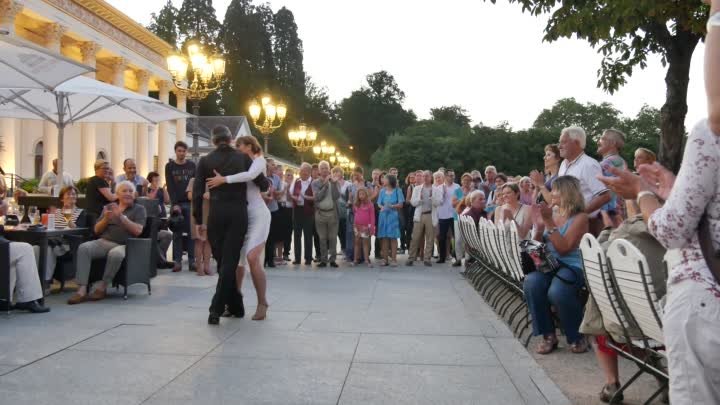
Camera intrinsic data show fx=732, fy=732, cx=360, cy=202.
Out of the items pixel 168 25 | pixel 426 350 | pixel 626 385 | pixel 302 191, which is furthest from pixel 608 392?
pixel 168 25

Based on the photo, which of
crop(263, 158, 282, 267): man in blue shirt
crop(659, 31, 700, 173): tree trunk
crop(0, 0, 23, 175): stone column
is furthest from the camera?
crop(0, 0, 23, 175): stone column

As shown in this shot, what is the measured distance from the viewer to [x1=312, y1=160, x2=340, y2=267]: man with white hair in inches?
581

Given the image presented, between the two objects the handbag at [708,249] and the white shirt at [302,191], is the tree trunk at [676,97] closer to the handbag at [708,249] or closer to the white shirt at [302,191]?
the white shirt at [302,191]

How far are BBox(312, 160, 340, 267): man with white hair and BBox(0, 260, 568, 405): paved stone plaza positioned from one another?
16.4 feet

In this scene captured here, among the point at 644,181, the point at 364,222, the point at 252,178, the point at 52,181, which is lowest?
the point at 364,222

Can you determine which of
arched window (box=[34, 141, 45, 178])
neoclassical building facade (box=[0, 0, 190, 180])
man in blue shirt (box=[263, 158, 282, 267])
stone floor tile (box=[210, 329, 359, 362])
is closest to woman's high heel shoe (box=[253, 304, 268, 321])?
stone floor tile (box=[210, 329, 359, 362])

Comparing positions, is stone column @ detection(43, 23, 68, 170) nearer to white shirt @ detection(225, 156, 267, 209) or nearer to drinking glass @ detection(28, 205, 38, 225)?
drinking glass @ detection(28, 205, 38, 225)

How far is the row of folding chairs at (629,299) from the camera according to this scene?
3.87m

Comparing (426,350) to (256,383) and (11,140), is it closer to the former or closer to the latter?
(256,383)

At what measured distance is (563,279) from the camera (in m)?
6.25

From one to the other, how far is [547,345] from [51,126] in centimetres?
3770

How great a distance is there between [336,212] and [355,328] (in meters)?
7.45

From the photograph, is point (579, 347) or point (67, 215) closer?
point (579, 347)

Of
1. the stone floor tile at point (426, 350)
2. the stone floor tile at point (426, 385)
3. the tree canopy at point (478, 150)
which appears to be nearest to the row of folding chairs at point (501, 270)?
the stone floor tile at point (426, 350)
